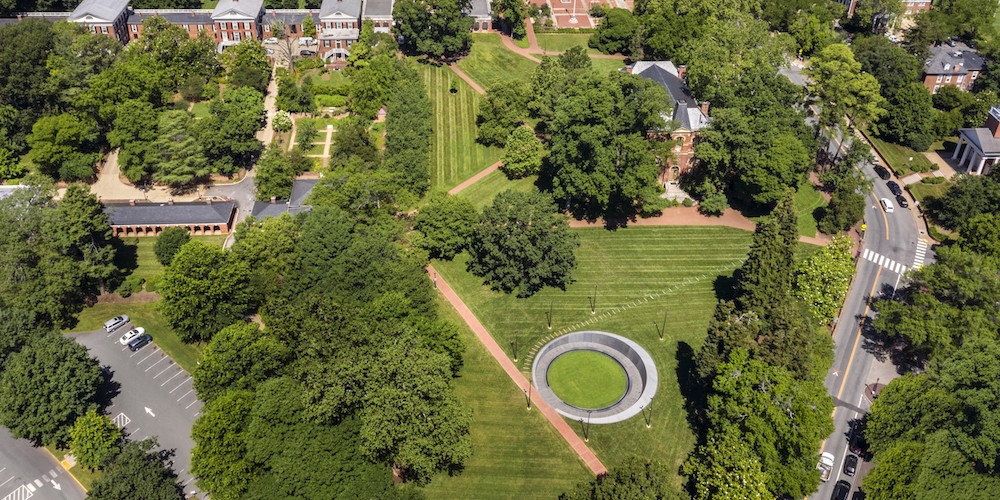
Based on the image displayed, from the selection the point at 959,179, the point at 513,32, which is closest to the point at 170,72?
the point at 513,32

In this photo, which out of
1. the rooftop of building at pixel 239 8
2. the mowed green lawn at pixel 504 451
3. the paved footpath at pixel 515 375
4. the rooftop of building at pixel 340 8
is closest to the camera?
the mowed green lawn at pixel 504 451

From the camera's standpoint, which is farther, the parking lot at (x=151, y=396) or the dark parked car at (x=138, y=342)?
the dark parked car at (x=138, y=342)

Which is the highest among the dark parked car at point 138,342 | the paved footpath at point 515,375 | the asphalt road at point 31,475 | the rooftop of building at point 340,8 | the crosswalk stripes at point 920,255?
the rooftop of building at point 340,8

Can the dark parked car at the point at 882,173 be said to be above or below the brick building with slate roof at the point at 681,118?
below

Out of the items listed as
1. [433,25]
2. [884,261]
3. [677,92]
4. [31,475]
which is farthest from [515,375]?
[433,25]

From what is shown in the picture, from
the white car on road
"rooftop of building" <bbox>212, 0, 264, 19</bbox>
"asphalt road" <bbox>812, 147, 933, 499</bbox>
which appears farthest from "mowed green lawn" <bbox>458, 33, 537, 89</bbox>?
the white car on road

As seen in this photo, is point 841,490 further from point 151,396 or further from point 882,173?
point 151,396

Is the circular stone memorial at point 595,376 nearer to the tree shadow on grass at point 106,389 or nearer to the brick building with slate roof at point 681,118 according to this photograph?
the brick building with slate roof at point 681,118

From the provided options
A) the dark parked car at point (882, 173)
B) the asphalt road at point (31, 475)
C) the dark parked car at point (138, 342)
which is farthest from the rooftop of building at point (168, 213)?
the dark parked car at point (882, 173)
